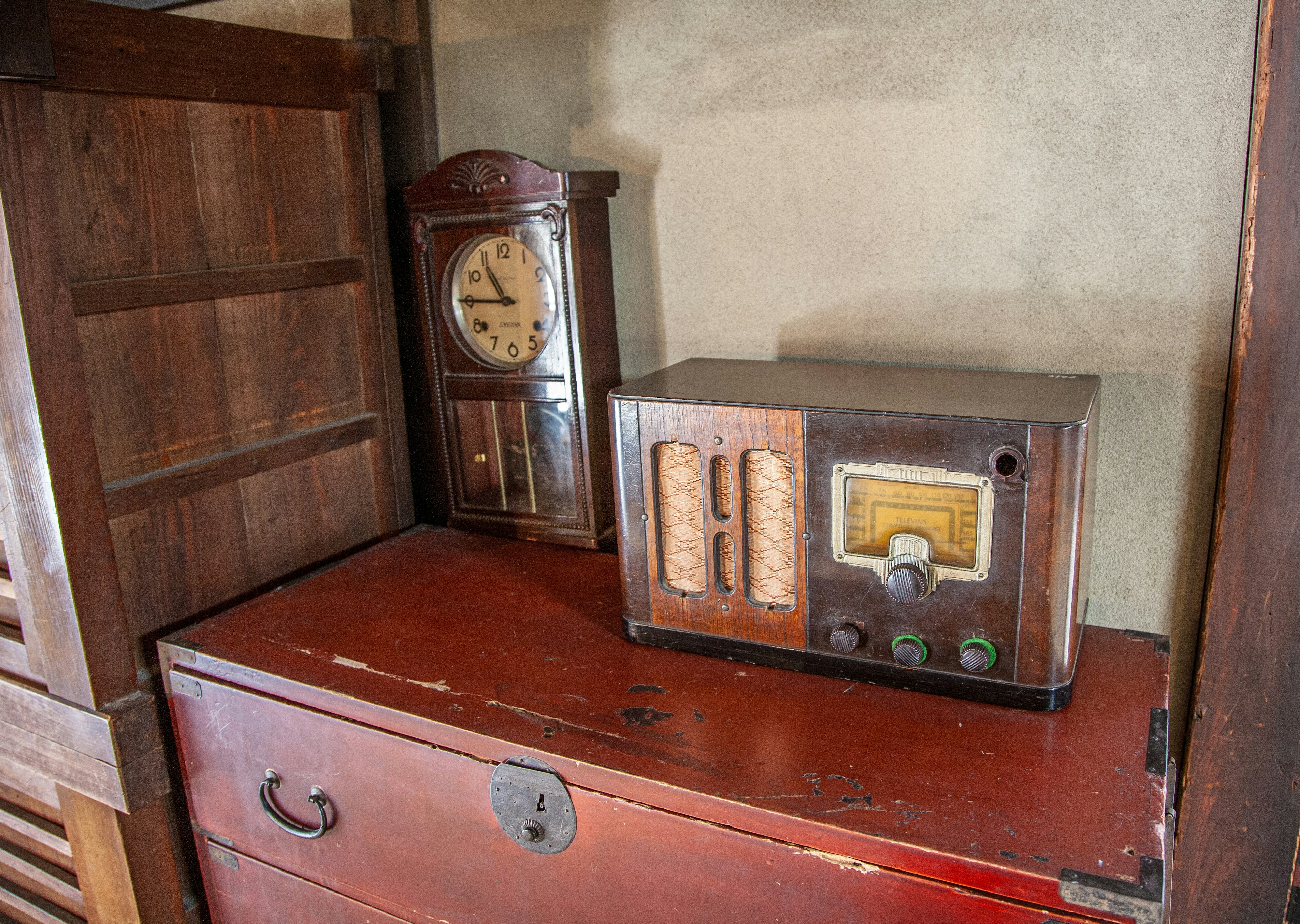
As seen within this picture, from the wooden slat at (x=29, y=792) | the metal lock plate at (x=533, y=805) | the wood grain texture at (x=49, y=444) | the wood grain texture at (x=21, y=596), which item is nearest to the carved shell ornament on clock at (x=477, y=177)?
the wood grain texture at (x=49, y=444)

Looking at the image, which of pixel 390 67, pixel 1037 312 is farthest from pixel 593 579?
pixel 390 67

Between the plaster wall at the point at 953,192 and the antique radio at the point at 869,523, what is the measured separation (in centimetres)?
15

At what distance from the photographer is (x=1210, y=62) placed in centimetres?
115

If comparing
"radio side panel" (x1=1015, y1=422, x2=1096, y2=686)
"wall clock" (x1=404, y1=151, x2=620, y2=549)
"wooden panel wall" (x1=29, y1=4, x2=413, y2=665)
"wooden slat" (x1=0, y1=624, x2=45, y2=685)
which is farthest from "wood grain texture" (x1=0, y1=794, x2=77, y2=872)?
"radio side panel" (x1=1015, y1=422, x2=1096, y2=686)

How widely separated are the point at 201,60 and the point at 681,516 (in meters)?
0.99

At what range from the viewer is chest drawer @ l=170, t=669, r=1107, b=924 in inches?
36.1

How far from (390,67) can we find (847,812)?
4.64 feet

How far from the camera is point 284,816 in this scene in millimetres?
1301

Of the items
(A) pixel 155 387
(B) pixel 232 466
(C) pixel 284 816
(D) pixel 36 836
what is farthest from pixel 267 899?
(A) pixel 155 387

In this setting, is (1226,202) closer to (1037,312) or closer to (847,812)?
(1037,312)

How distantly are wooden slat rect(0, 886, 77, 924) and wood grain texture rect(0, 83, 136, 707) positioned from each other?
53cm

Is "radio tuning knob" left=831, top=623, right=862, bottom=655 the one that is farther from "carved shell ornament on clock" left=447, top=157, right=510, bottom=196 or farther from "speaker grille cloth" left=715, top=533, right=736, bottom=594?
"carved shell ornament on clock" left=447, top=157, right=510, bottom=196

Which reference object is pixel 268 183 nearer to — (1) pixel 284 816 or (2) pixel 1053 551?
(1) pixel 284 816

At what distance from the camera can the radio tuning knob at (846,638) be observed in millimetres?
1111
